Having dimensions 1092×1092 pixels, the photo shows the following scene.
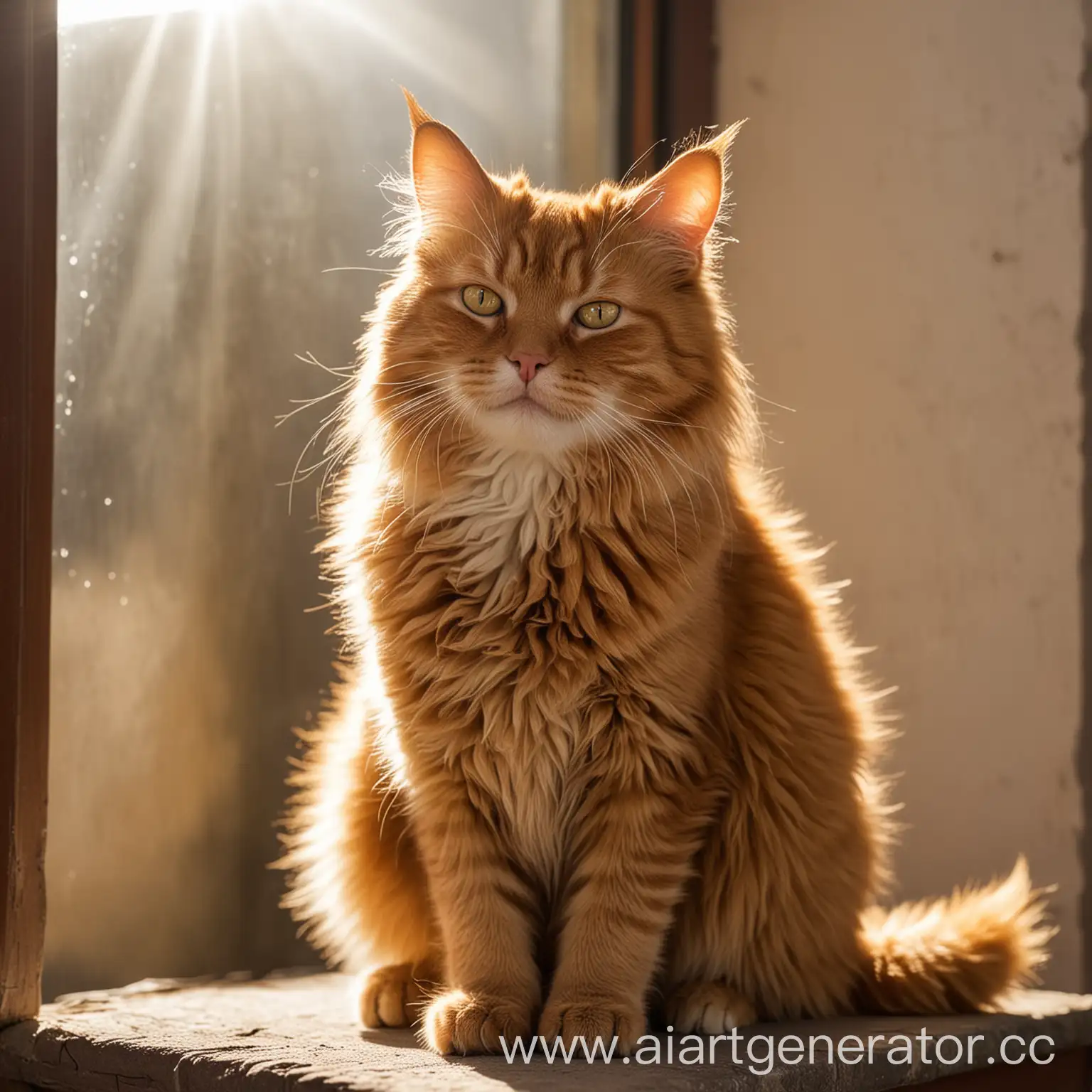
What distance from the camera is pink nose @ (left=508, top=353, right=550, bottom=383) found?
62.7 inches

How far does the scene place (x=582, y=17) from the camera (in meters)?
2.78

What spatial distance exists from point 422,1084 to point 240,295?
4.65ft

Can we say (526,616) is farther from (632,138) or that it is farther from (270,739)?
(632,138)

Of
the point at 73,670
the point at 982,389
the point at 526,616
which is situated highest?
the point at 982,389

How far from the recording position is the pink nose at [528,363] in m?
1.59

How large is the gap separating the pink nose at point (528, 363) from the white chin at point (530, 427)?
1.4 inches

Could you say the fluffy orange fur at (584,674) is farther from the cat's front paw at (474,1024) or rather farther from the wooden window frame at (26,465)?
the wooden window frame at (26,465)

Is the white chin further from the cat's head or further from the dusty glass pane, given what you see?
the dusty glass pane

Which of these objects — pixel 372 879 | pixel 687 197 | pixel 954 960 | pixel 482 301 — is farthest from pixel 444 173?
pixel 954 960

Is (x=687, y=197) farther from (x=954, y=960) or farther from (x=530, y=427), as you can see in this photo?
(x=954, y=960)

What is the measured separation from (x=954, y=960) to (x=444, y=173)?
4.35ft

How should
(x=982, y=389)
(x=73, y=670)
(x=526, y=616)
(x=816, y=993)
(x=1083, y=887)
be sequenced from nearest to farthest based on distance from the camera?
1. (x=526, y=616)
2. (x=816, y=993)
3. (x=73, y=670)
4. (x=1083, y=887)
5. (x=982, y=389)

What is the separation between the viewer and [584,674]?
64.4 inches

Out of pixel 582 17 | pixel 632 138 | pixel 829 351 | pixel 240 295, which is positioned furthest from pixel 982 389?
pixel 240 295
